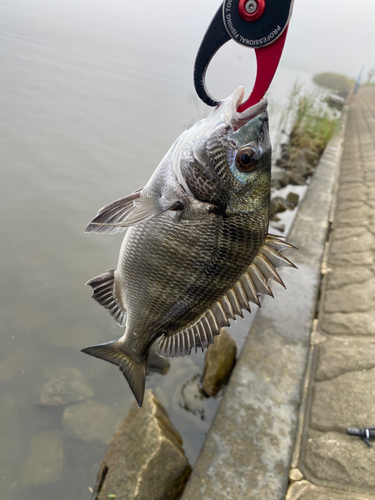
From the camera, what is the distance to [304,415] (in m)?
3.16

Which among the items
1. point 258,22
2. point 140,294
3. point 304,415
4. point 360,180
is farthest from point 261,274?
point 360,180

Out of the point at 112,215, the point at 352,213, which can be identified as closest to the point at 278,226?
the point at 352,213

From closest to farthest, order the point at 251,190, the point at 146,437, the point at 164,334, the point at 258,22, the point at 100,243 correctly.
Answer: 1. the point at 258,22
2. the point at 251,190
3. the point at 164,334
4. the point at 146,437
5. the point at 100,243

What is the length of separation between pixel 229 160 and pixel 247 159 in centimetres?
8

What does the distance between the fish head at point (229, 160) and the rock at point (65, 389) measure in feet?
9.86

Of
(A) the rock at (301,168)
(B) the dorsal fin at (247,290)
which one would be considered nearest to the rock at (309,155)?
(A) the rock at (301,168)

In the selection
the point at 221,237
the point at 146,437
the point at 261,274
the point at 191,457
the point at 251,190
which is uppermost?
the point at 251,190

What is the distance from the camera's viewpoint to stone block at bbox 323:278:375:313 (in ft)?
13.9

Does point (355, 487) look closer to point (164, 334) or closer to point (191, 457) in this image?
point (191, 457)

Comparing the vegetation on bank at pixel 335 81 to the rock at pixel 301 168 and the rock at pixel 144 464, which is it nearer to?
the rock at pixel 301 168

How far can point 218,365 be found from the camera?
12.4 feet

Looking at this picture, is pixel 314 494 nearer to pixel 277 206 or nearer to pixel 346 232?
pixel 346 232

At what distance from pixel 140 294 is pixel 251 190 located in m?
0.77

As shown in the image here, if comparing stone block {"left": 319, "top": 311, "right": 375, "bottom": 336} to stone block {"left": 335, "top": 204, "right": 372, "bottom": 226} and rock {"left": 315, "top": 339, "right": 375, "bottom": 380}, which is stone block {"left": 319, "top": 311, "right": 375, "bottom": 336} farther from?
stone block {"left": 335, "top": 204, "right": 372, "bottom": 226}
